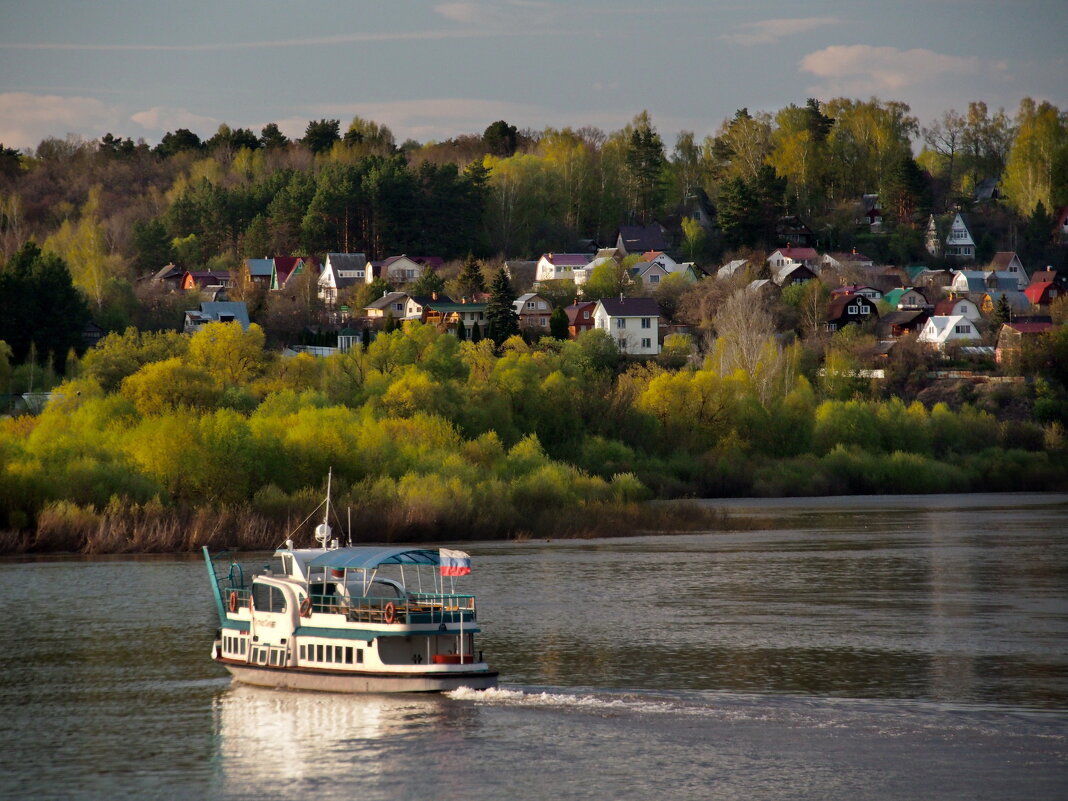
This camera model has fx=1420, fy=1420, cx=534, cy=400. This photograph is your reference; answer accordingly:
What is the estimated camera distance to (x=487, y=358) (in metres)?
79.7

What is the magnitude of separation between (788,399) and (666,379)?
28.8 feet

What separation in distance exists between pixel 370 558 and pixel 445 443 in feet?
117

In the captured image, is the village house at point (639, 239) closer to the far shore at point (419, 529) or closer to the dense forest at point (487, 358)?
the dense forest at point (487, 358)

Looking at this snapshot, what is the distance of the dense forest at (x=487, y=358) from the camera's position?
56875 mm

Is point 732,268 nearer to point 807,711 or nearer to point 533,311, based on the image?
point 533,311

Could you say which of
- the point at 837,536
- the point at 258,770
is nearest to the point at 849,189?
the point at 837,536

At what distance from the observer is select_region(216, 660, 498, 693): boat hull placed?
28719 mm

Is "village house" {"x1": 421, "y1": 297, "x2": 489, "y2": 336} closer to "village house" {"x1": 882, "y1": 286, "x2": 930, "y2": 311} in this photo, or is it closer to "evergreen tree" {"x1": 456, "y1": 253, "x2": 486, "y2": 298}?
"evergreen tree" {"x1": 456, "y1": 253, "x2": 486, "y2": 298}

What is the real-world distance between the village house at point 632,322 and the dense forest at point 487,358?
5.08 meters

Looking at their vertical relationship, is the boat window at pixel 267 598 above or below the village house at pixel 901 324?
below

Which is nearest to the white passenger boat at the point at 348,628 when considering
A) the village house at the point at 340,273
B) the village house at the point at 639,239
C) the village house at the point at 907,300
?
the village house at the point at 340,273

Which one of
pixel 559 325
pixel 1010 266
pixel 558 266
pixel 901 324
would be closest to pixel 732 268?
pixel 558 266

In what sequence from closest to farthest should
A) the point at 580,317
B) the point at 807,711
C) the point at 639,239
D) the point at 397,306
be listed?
the point at 807,711
the point at 580,317
the point at 397,306
the point at 639,239

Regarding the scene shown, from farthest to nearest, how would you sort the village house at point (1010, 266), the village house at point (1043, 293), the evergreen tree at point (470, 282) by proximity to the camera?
1. the village house at point (1010, 266)
2. the village house at point (1043, 293)
3. the evergreen tree at point (470, 282)
